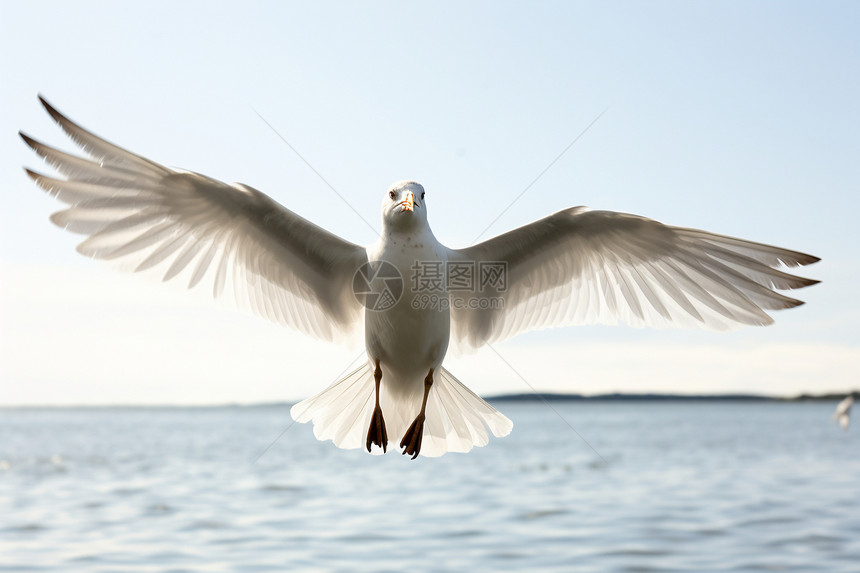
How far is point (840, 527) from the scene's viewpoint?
22.1 m

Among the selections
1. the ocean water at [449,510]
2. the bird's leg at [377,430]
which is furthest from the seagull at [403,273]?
the ocean water at [449,510]

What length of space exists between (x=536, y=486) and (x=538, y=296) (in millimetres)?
26811

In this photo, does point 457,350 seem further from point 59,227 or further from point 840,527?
point 840,527

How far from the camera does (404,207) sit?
12.2ft

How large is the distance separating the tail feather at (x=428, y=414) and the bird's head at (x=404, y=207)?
4.44 feet

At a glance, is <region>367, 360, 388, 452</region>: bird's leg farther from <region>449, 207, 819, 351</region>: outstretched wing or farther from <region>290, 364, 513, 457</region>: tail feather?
<region>449, 207, 819, 351</region>: outstretched wing

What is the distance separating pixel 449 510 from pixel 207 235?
23103mm

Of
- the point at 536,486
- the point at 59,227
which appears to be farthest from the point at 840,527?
the point at 59,227

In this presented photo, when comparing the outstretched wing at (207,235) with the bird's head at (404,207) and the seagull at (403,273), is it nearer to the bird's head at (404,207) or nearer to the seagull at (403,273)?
the seagull at (403,273)

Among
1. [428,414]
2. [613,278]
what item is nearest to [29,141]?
[428,414]

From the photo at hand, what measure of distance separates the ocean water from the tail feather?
15.1 meters

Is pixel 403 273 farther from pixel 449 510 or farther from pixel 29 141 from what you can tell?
pixel 449 510

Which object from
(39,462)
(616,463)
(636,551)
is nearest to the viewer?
(636,551)

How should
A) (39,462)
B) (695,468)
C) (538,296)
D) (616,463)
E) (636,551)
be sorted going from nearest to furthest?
1. (538,296)
2. (636,551)
3. (695,468)
4. (616,463)
5. (39,462)
